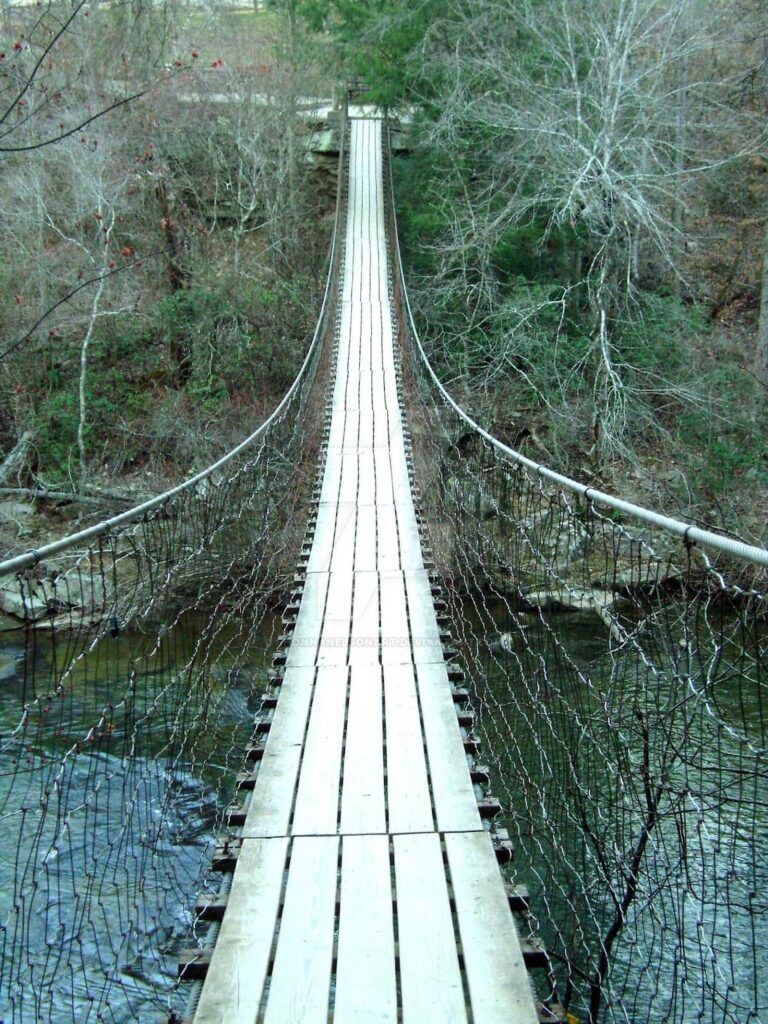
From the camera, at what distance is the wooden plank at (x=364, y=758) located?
2133 millimetres

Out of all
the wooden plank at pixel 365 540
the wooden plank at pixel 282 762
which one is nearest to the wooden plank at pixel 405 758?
the wooden plank at pixel 282 762

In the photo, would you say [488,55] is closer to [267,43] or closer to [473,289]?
[473,289]

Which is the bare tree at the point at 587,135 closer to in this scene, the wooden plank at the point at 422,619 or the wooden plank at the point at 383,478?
the wooden plank at the point at 383,478

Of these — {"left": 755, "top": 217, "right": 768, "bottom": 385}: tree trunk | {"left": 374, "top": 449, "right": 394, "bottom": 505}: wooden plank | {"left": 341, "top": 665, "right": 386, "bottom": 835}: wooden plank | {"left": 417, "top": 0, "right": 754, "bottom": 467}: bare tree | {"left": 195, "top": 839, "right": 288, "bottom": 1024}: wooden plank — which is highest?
{"left": 417, "top": 0, "right": 754, "bottom": 467}: bare tree

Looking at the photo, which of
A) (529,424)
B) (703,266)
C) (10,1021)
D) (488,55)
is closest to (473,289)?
(529,424)

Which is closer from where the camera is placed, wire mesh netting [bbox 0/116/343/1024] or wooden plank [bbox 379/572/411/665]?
wire mesh netting [bbox 0/116/343/1024]

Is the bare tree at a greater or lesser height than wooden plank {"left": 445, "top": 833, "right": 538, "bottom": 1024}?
greater

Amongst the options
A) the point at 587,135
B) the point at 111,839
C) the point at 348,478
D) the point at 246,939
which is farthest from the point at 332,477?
the point at 587,135

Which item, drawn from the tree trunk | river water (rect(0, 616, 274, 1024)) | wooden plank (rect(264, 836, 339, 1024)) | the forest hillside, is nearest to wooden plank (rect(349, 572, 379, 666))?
river water (rect(0, 616, 274, 1024))

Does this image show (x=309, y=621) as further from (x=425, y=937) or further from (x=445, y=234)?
(x=445, y=234)

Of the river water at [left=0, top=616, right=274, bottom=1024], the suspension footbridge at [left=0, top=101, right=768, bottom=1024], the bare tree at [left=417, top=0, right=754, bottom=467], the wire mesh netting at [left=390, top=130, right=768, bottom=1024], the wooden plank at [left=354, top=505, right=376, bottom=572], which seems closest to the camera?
the suspension footbridge at [left=0, top=101, right=768, bottom=1024]

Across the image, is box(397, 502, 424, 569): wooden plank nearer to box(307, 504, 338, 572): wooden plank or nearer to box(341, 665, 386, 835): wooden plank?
box(307, 504, 338, 572): wooden plank

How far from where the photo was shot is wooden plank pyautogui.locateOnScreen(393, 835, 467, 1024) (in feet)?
5.21

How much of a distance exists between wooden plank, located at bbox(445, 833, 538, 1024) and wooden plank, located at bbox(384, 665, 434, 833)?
0.12 metres
